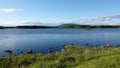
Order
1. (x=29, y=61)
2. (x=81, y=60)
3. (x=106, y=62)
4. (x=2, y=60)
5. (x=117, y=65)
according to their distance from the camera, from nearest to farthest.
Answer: (x=117, y=65) → (x=106, y=62) → (x=81, y=60) → (x=29, y=61) → (x=2, y=60)

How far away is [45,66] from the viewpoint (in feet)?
58.3

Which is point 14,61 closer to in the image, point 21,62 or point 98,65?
point 21,62

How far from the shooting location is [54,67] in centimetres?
1712

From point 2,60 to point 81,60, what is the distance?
34.8 feet

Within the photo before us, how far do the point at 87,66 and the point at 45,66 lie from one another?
10.9 ft

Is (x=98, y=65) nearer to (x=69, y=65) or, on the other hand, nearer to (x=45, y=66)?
(x=69, y=65)

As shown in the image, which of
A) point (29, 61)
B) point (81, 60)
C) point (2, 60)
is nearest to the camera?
point (81, 60)

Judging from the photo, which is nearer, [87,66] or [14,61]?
[87,66]

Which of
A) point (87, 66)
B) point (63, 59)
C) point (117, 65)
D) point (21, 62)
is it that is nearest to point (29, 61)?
point (21, 62)

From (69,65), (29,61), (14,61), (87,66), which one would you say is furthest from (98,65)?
(14,61)

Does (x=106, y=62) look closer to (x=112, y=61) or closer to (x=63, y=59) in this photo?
(x=112, y=61)

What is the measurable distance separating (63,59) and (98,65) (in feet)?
15.1

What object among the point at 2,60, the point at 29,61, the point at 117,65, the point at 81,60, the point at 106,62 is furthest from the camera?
the point at 2,60

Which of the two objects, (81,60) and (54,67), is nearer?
(54,67)
